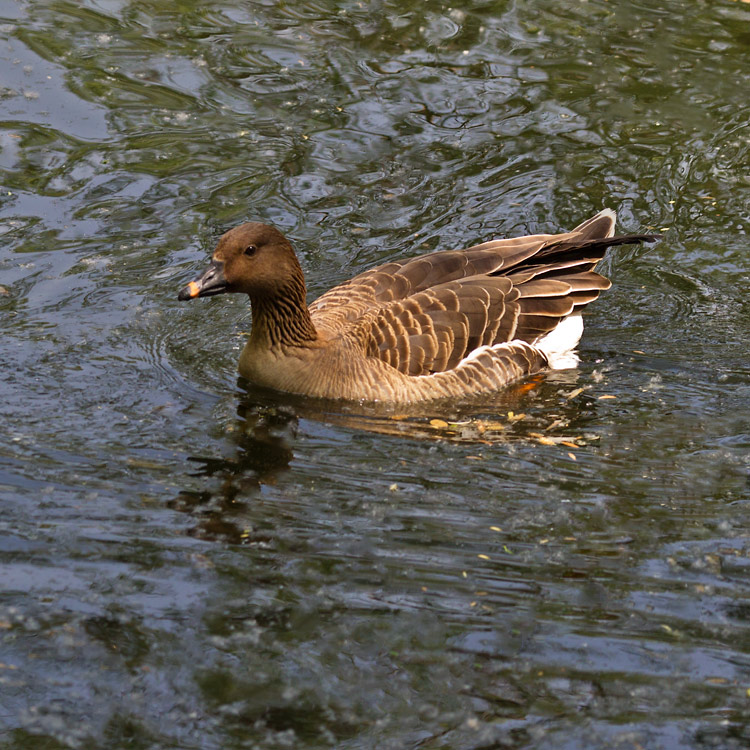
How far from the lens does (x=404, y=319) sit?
9164mm

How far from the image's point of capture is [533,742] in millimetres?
5414

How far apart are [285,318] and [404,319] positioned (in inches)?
39.3

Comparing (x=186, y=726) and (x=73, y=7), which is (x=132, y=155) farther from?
(x=186, y=726)

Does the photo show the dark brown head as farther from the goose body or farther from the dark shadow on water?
the dark shadow on water

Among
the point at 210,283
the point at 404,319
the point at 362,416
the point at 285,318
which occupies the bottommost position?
the point at 362,416

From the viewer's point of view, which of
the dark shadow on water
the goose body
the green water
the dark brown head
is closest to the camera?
the green water

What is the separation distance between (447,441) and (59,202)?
17.5ft

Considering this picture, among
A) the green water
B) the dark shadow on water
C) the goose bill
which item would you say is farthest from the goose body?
the green water

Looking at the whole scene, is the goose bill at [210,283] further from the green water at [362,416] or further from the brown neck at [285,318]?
the green water at [362,416]

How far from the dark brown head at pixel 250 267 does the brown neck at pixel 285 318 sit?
0.04 meters

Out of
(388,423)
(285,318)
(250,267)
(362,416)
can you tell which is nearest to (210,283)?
(250,267)

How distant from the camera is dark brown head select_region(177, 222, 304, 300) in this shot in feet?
28.2

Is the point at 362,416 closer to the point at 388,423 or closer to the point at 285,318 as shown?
the point at 388,423

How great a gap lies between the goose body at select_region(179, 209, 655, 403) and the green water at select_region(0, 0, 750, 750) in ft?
0.88
